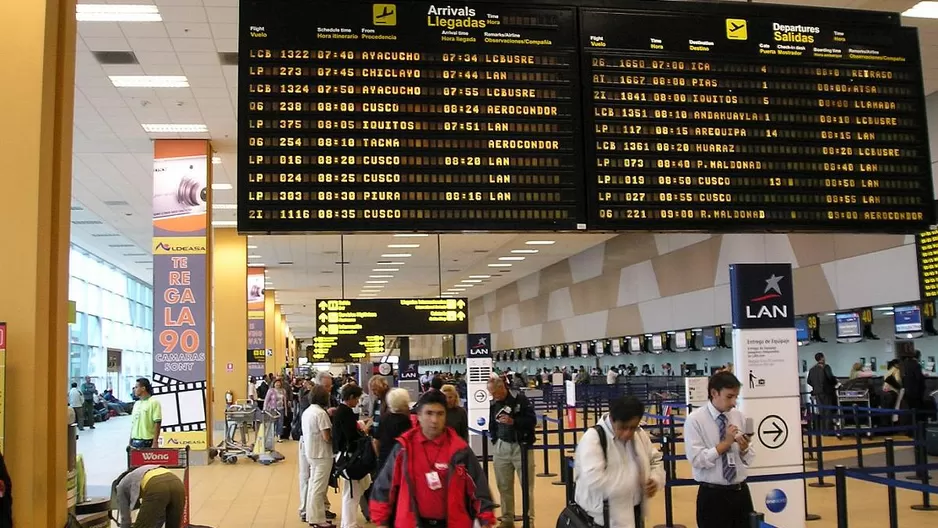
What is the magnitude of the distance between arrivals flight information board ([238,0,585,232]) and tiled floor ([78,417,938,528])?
15.4 ft

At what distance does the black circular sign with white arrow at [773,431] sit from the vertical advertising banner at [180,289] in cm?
1149

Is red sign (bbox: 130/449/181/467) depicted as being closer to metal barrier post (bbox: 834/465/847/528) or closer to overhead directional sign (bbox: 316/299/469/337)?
metal barrier post (bbox: 834/465/847/528)

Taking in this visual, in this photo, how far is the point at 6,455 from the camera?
5.63 m

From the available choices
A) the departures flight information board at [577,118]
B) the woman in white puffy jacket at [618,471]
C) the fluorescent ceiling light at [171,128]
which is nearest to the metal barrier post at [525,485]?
the departures flight information board at [577,118]

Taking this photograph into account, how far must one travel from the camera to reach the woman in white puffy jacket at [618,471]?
5.03 meters

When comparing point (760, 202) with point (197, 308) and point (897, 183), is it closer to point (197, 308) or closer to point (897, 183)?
point (897, 183)

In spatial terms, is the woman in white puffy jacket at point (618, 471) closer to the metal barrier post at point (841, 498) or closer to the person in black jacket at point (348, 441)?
the metal barrier post at point (841, 498)

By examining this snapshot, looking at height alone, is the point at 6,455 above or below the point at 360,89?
below

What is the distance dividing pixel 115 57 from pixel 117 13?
1.74 meters

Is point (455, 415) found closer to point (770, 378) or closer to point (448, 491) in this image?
point (770, 378)

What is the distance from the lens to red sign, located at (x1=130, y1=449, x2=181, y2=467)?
320 inches

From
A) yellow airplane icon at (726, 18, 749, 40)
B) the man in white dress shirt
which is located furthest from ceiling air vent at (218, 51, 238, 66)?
the man in white dress shirt

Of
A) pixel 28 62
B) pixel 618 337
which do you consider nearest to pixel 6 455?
pixel 28 62

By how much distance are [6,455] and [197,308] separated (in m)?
11.0
